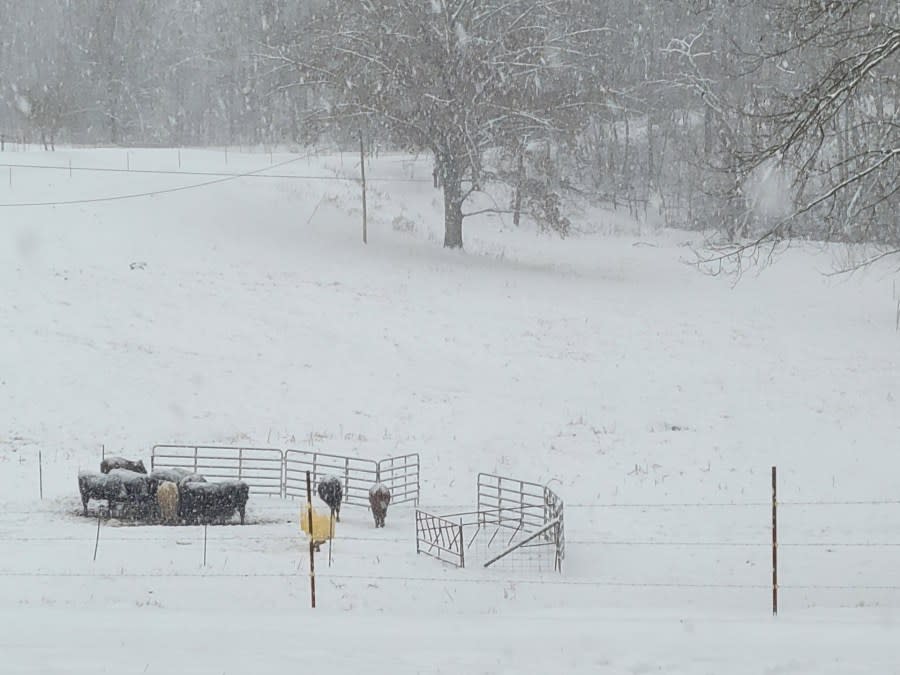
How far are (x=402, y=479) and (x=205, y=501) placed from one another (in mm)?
5281

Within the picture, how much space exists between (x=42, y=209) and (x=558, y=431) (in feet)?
84.1

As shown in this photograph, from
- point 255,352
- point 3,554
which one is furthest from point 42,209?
point 3,554

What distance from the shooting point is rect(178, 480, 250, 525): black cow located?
1853 cm

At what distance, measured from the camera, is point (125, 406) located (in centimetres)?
2656

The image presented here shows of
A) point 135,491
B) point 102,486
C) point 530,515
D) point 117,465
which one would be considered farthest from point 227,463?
point 530,515

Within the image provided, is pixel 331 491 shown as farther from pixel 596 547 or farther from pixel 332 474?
pixel 596 547

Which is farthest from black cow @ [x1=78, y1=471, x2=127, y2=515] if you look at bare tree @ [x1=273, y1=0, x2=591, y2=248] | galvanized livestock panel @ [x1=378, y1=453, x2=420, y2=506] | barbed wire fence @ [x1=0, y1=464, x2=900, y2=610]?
bare tree @ [x1=273, y1=0, x2=591, y2=248]

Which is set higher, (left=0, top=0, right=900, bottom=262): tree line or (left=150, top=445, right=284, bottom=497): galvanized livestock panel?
(left=0, top=0, right=900, bottom=262): tree line

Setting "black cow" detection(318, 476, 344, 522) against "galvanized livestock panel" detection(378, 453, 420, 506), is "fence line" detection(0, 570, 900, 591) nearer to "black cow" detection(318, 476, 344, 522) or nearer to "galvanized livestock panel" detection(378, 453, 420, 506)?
"black cow" detection(318, 476, 344, 522)

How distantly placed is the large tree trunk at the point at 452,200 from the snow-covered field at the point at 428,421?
839mm

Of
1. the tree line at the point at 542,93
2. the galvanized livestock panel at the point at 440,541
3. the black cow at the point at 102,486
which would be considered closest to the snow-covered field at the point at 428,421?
the galvanized livestock panel at the point at 440,541

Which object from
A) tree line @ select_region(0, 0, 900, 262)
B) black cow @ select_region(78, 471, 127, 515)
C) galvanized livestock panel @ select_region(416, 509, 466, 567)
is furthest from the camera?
black cow @ select_region(78, 471, 127, 515)

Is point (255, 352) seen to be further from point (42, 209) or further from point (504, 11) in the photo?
point (504, 11)

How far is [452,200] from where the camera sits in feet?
144
